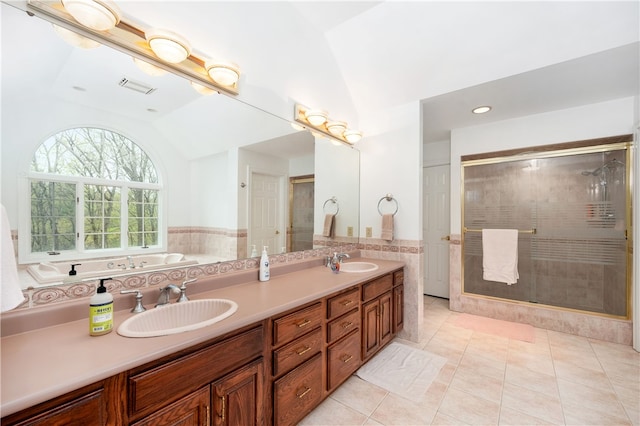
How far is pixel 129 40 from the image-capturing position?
130 centimetres

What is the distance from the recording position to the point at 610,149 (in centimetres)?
262

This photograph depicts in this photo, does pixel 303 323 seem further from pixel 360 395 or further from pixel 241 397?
pixel 360 395

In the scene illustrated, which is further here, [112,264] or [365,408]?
[365,408]

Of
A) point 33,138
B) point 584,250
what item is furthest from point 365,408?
point 584,250

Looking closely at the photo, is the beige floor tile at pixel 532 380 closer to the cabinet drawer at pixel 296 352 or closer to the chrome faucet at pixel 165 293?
the cabinet drawer at pixel 296 352

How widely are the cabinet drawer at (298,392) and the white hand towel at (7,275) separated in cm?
106

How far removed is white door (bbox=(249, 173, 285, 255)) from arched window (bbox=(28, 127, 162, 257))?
65 cm

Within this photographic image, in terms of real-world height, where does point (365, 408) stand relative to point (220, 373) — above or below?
below

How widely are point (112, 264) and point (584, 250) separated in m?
4.04

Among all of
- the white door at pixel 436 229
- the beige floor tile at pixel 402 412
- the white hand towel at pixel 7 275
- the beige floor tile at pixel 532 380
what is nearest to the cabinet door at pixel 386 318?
the beige floor tile at pixel 402 412

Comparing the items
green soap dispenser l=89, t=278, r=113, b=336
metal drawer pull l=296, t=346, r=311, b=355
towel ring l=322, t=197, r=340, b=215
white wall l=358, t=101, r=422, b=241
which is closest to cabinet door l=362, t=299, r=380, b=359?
metal drawer pull l=296, t=346, r=311, b=355

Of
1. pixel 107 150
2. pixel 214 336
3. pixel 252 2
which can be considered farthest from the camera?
pixel 252 2

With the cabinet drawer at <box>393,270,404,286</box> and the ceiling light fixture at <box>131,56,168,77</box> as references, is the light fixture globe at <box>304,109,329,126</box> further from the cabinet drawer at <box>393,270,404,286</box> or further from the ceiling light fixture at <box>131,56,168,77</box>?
the cabinet drawer at <box>393,270,404,286</box>

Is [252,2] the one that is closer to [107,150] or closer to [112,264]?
[107,150]
